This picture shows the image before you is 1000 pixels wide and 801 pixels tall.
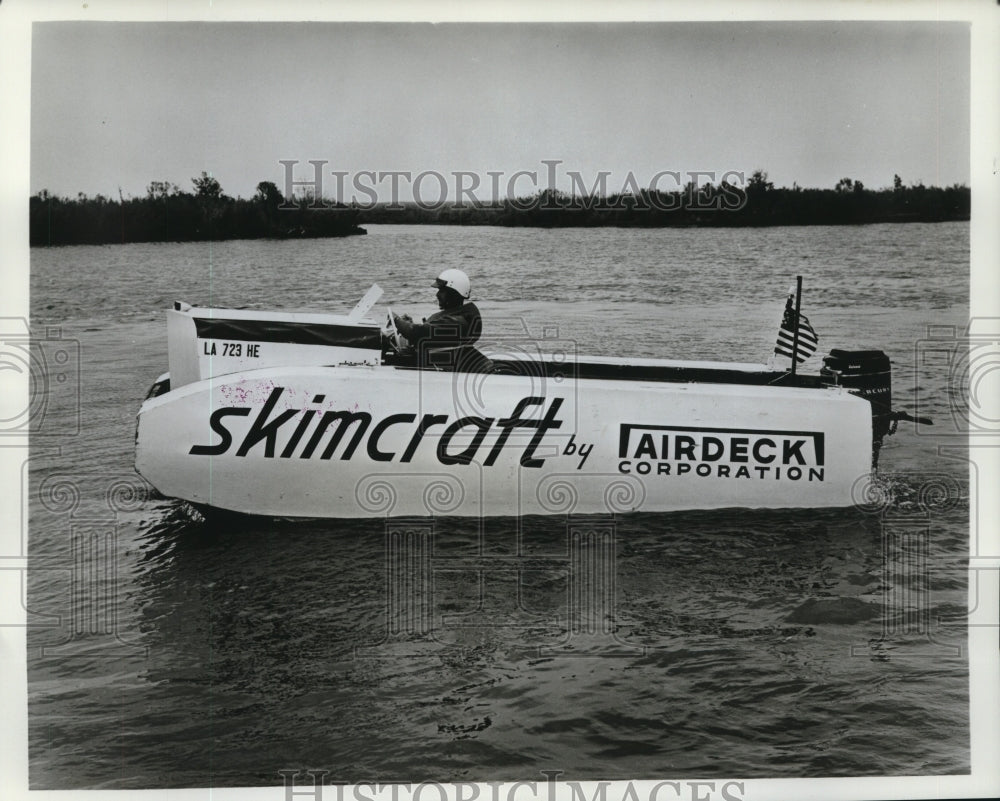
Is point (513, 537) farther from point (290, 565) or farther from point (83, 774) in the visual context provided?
point (83, 774)

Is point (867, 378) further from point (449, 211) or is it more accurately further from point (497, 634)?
point (449, 211)

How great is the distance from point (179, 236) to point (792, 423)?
4.94 metres

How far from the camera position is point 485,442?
21.1 feet

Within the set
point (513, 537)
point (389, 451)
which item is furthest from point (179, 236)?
point (513, 537)

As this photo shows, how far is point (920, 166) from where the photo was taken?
6.68 m

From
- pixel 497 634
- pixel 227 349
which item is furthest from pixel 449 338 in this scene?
pixel 497 634

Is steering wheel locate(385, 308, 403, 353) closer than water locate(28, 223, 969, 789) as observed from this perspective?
No

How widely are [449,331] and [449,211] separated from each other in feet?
9.68

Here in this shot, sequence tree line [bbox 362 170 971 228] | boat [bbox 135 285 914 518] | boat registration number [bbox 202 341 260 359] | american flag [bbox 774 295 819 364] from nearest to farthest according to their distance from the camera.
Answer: boat [bbox 135 285 914 518] → american flag [bbox 774 295 819 364] → boat registration number [bbox 202 341 260 359] → tree line [bbox 362 170 971 228]

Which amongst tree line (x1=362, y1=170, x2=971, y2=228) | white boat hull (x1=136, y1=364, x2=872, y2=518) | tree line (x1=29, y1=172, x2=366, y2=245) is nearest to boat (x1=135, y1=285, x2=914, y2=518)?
white boat hull (x1=136, y1=364, x2=872, y2=518)

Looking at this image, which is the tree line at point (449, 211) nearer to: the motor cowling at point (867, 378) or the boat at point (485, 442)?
the motor cowling at point (867, 378)

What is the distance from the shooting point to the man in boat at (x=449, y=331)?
6.69 meters

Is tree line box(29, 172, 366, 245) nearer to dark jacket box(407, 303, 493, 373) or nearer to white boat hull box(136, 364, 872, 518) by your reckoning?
A: white boat hull box(136, 364, 872, 518)

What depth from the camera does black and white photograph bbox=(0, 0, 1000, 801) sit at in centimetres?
475
